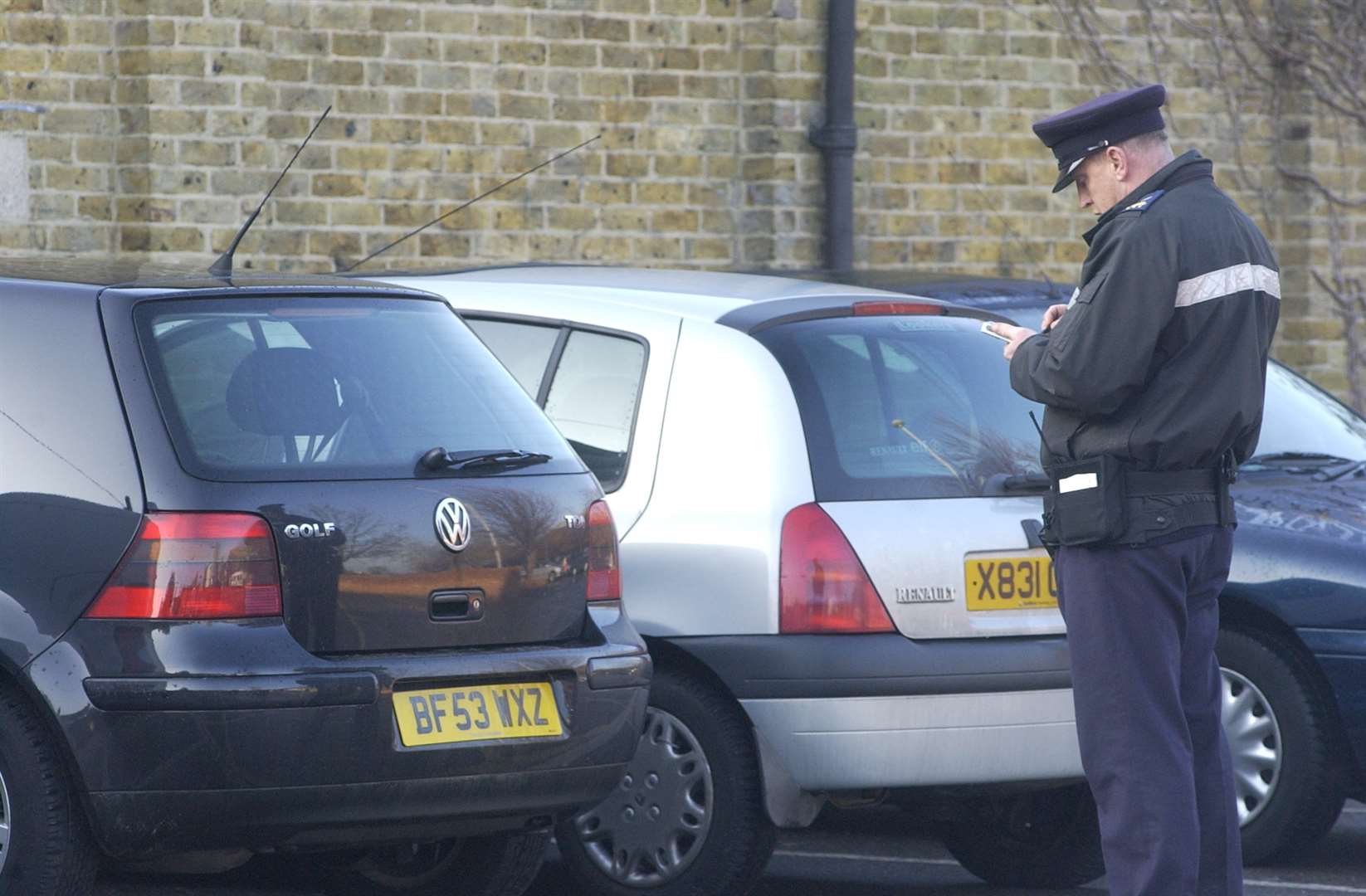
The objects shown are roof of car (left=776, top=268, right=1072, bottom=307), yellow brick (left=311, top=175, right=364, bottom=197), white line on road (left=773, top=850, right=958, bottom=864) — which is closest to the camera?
white line on road (left=773, top=850, right=958, bottom=864)

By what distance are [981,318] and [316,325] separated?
211 centimetres

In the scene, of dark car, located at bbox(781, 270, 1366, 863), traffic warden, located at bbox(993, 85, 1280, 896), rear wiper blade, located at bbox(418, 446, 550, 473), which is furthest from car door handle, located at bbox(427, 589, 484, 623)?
dark car, located at bbox(781, 270, 1366, 863)

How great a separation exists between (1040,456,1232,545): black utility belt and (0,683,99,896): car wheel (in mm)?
2151

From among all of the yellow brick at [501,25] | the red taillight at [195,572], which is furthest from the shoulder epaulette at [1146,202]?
the yellow brick at [501,25]

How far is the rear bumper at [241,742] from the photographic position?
175 inches

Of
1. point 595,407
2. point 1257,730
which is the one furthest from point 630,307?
point 1257,730

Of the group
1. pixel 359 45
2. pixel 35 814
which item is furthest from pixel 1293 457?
pixel 359 45

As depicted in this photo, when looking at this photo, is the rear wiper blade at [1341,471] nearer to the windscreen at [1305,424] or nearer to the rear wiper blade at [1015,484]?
the windscreen at [1305,424]

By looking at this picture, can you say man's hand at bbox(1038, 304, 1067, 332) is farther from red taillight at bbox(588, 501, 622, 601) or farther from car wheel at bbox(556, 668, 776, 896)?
car wheel at bbox(556, 668, 776, 896)

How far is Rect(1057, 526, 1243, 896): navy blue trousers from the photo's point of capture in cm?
480

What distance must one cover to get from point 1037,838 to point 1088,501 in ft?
6.23

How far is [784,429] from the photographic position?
5715 millimetres

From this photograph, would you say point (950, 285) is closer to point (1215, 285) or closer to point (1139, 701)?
point (1215, 285)

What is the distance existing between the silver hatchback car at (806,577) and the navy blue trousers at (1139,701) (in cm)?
71
